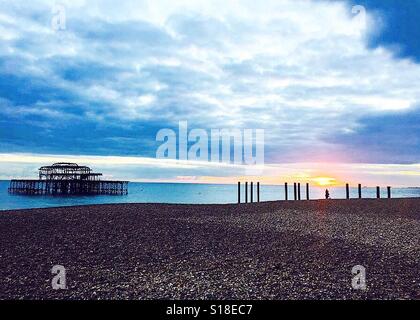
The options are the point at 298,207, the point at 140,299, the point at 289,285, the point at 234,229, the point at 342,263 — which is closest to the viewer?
the point at 140,299

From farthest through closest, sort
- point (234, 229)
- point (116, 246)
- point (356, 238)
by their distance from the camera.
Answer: point (234, 229) → point (356, 238) → point (116, 246)

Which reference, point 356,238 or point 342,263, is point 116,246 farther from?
point 356,238

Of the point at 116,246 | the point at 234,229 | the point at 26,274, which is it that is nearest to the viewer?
the point at 26,274

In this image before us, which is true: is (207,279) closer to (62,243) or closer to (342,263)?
(342,263)

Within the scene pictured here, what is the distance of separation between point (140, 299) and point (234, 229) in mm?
8538

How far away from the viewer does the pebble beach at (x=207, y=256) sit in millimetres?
7902

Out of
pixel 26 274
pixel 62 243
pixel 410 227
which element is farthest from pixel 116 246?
pixel 410 227

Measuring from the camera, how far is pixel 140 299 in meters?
7.37

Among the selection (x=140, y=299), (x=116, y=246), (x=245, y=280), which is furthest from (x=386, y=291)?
(x=116, y=246)

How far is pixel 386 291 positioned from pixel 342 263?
2.26 meters

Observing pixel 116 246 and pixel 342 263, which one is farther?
pixel 116 246

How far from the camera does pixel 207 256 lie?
1076 centimetres

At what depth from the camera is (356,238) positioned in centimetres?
1353

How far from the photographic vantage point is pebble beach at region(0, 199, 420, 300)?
7.90 m
